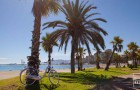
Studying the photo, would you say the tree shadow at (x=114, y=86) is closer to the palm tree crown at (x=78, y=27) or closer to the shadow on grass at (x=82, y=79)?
the shadow on grass at (x=82, y=79)

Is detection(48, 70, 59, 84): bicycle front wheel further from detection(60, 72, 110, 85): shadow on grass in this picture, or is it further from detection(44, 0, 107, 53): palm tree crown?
detection(44, 0, 107, 53): palm tree crown

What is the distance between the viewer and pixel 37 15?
15.4 meters

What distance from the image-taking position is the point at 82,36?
33000mm

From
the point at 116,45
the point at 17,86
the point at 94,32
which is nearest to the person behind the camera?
the point at 17,86

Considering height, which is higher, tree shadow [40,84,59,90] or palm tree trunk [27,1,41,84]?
palm tree trunk [27,1,41,84]

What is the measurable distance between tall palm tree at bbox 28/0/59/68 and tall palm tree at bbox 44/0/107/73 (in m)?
14.9

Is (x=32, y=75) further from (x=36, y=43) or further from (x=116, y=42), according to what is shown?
(x=116, y=42)

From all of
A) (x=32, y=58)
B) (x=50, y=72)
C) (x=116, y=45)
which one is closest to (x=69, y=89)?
(x=50, y=72)

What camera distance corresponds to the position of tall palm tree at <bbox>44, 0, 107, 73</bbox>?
103 ft

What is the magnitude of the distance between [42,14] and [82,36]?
1698 centimetres

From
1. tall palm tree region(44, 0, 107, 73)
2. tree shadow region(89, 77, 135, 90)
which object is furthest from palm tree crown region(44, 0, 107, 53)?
tree shadow region(89, 77, 135, 90)

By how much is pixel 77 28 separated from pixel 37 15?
16920 mm

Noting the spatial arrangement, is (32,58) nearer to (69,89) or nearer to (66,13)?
(69,89)

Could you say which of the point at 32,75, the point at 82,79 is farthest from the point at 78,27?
the point at 32,75
